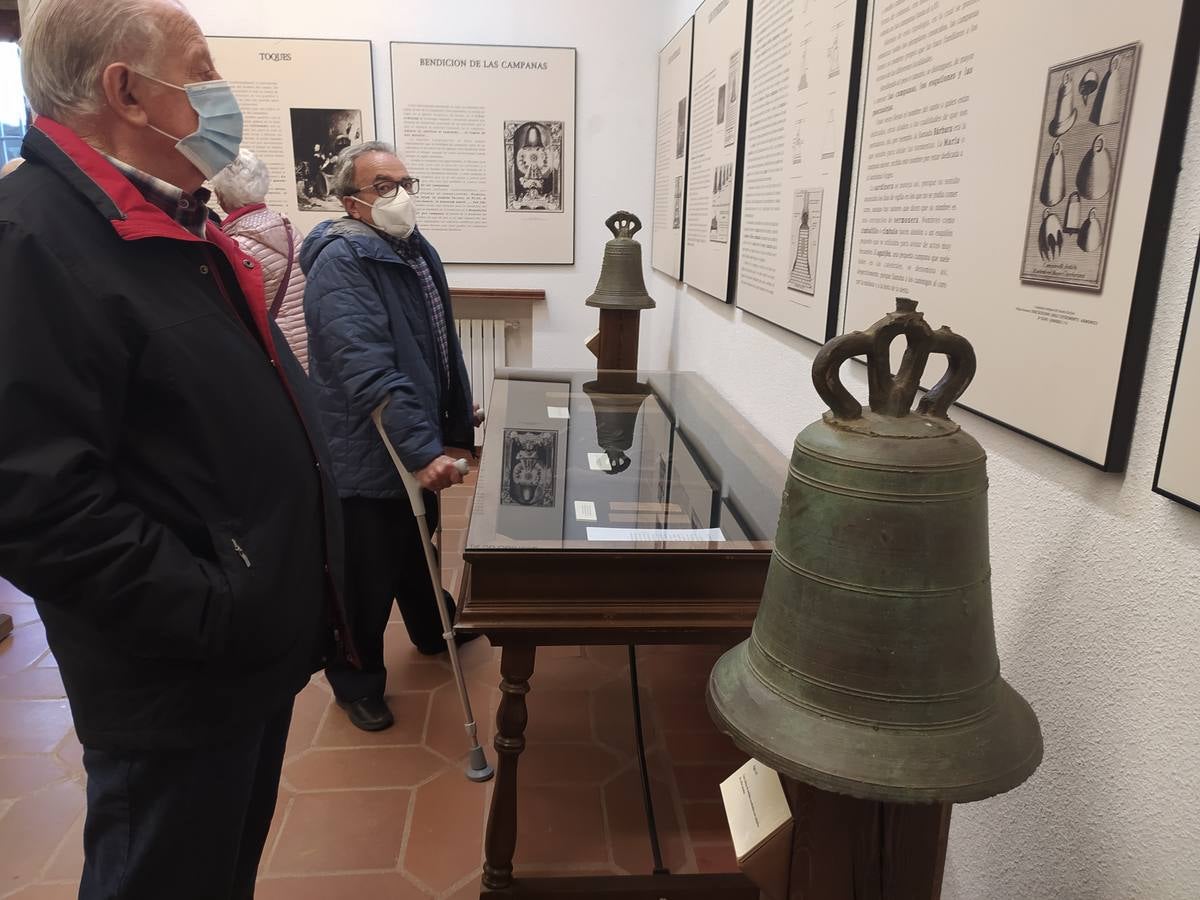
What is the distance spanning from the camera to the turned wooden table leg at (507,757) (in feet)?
6.14

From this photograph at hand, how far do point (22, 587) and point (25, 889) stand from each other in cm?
158

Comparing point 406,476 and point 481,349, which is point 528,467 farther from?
point 481,349

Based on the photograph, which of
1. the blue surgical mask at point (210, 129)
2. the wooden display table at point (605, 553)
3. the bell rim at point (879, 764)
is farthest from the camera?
the wooden display table at point (605, 553)

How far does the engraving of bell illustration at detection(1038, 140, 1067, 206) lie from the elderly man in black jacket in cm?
129

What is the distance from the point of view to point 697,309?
13.4 ft

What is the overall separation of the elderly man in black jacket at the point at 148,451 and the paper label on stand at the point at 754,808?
83 cm

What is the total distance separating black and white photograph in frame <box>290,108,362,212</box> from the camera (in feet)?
18.4

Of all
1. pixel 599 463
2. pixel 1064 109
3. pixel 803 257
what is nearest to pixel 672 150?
pixel 803 257

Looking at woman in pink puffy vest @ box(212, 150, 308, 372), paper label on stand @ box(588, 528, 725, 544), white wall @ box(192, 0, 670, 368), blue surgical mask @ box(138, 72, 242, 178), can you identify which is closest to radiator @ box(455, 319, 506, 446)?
white wall @ box(192, 0, 670, 368)

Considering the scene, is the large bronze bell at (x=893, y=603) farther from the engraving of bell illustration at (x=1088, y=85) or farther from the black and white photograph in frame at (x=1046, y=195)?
the engraving of bell illustration at (x=1088, y=85)

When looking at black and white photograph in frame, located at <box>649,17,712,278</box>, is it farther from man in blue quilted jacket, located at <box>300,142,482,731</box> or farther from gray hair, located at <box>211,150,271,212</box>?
gray hair, located at <box>211,150,271,212</box>

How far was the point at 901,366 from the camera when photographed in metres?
0.90

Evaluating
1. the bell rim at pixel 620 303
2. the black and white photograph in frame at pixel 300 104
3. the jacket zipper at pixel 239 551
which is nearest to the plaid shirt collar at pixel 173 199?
the jacket zipper at pixel 239 551

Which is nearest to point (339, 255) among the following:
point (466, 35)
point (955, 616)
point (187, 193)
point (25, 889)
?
point (187, 193)
